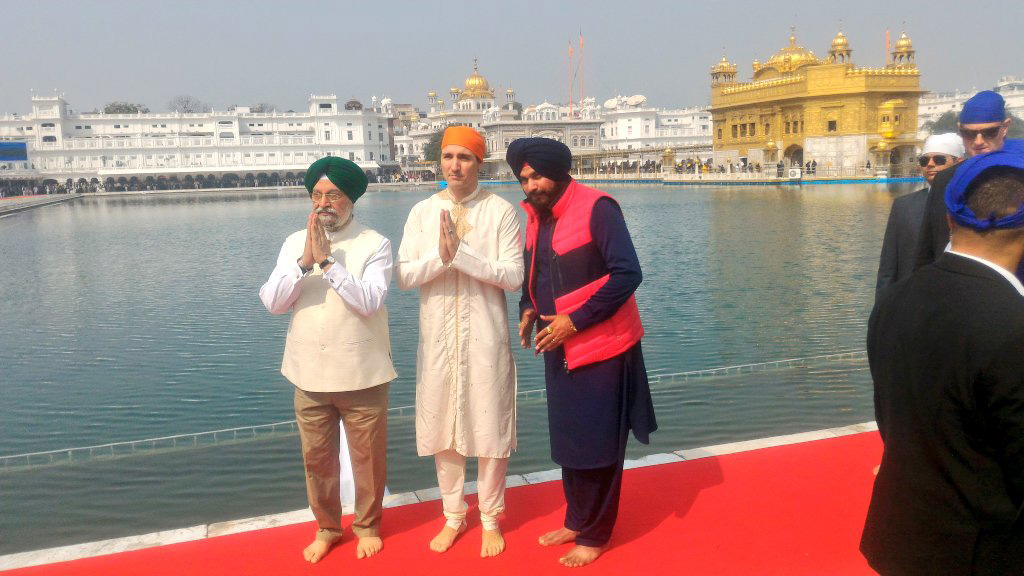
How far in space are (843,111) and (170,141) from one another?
5193 cm

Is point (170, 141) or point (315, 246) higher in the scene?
point (170, 141)

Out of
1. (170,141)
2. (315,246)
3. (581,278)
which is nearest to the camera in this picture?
(315,246)

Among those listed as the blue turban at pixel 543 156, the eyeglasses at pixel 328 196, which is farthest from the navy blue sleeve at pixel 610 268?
the eyeglasses at pixel 328 196

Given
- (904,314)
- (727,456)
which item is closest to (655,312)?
(727,456)

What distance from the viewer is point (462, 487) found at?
114 inches

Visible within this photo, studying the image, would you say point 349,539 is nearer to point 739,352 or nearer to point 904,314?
point 904,314

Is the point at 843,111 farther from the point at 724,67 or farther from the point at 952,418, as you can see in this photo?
the point at 952,418

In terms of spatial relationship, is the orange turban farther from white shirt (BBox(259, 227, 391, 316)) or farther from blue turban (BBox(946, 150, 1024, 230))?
blue turban (BBox(946, 150, 1024, 230))

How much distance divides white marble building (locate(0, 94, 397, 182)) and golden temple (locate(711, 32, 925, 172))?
39.9m

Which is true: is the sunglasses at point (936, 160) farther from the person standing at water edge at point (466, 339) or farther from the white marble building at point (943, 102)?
the white marble building at point (943, 102)

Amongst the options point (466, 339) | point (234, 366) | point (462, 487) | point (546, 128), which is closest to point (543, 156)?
point (466, 339)

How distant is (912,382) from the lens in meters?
1.64

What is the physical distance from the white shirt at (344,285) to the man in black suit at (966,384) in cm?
157

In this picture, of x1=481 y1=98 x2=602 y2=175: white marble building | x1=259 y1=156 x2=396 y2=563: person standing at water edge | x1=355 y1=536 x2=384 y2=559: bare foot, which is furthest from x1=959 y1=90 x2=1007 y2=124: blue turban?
x1=481 y1=98 x2=602 y2=175: white marble building
